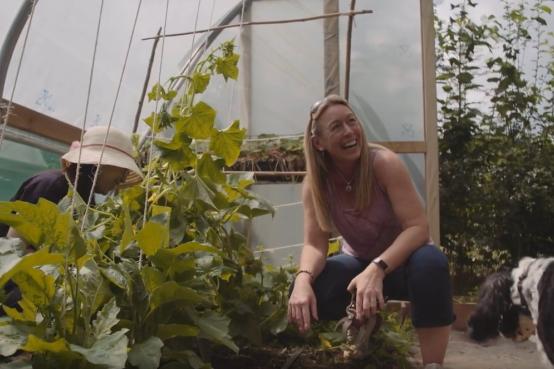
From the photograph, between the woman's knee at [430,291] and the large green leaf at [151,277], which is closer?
the large green leaf at [151,277]

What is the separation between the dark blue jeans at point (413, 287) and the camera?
1436 mm

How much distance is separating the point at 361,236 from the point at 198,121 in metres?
0.62

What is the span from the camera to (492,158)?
3.97m

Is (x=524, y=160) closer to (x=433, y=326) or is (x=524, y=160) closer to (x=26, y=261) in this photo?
(x=433, y=326)

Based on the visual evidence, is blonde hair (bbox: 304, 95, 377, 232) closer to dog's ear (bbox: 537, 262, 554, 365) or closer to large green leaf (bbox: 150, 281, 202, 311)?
large green leaf (bbox: 150, 281, 202, 311)

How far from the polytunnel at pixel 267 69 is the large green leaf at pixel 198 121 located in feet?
5.02

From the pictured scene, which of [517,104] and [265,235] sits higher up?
[517,104]

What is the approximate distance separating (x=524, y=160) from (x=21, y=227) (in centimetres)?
361

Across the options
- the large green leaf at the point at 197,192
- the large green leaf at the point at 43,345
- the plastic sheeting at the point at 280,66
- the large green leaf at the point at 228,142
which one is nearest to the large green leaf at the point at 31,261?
the large green leaf at the point at 43,345

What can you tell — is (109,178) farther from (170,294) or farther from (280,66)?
(280,66)

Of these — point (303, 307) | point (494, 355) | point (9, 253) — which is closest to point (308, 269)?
point (303, 307)

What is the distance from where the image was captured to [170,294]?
1104 millimetres

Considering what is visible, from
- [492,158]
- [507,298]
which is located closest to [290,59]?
[492,158]

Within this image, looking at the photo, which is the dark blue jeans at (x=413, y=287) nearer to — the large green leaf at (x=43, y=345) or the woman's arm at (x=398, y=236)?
the woman's arm at (x=398, y=236)
